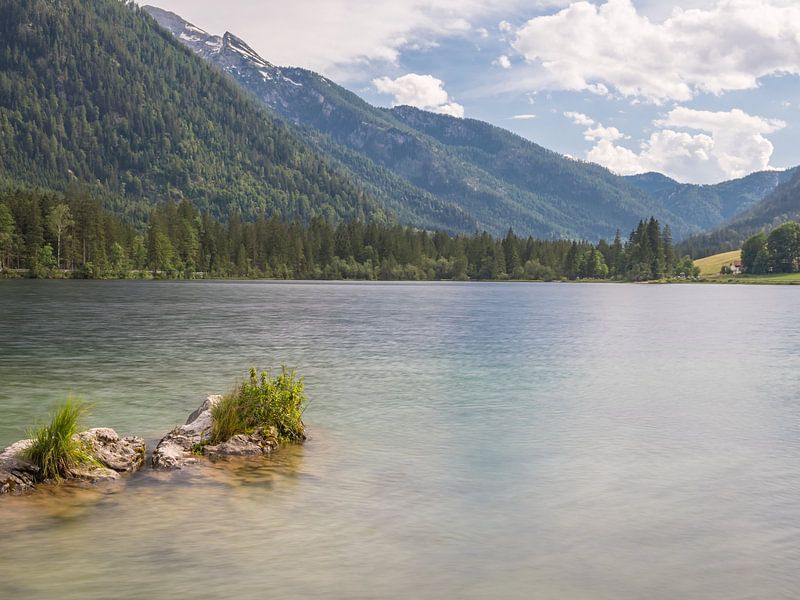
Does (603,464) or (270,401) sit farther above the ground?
(270,401)

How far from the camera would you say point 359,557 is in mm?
14352

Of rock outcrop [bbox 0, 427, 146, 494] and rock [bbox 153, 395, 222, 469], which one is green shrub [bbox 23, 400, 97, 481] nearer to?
rock outcrop [bbox 0, 427, 146, 494]

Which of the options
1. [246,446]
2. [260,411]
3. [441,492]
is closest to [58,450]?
[246,446]

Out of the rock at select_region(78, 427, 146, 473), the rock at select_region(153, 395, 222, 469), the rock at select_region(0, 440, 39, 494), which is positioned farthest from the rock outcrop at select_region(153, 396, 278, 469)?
the rock at select_region(0, 440, 39, 494)

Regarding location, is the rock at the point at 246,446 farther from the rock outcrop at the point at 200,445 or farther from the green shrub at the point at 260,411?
the green shrub at the point at 260,411

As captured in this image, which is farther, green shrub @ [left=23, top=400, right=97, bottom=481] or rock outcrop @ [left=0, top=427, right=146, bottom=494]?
green shrub @ [left=23, top=400, right=97, bottom=481]

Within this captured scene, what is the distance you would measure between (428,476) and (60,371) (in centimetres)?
2932

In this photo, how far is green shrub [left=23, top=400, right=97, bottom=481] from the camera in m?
18.6

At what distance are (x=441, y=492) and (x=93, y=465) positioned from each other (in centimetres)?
977

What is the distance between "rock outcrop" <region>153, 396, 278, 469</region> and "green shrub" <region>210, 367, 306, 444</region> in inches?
12.8

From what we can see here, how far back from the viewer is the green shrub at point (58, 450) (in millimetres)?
18594

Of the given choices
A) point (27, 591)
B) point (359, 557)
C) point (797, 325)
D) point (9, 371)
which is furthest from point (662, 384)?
point (797, 325)

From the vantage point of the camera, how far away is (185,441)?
72.2 feet

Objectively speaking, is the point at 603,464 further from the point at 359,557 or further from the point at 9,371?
the point at 9,371
